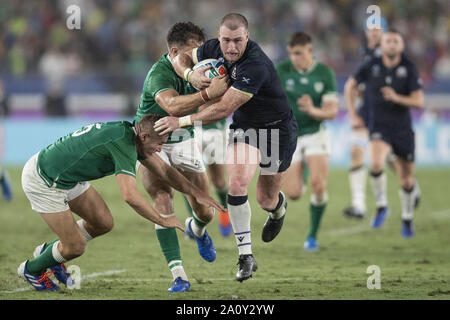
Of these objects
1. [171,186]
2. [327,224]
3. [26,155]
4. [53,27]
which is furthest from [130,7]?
[171,186]

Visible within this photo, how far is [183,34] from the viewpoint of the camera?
7301 mm

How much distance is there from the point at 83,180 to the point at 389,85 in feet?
17.8

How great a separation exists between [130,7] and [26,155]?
5419mm

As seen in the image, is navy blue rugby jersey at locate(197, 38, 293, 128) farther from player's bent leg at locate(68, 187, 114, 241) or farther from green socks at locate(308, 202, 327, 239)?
green socks at locate(308, 202, 327, 239)

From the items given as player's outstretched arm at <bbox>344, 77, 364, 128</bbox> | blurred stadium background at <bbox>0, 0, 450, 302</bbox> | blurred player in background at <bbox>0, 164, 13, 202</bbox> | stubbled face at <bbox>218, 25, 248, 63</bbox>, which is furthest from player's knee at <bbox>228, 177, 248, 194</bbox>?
blurred player in background at <bbox>0, 164, 13, 202</bbox>

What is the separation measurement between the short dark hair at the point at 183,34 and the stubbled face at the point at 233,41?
2.58 ft

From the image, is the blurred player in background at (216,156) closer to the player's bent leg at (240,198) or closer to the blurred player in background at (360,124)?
the blurred player in background at (360,124)

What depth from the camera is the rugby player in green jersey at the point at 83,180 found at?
6195 mm

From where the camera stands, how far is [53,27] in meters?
20.5

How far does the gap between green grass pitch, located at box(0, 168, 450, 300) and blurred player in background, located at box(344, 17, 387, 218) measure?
1.10 feet

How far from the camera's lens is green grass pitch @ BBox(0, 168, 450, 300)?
262 inches

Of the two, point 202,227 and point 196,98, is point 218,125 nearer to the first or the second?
point 202,227

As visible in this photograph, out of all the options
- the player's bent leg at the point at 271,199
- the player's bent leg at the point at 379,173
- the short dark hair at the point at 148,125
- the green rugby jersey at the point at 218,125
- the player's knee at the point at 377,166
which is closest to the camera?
the short dark hair at the point at 148,125

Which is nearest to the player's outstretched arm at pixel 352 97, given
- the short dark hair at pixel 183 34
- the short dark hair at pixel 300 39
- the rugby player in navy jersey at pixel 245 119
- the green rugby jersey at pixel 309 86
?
the green rugby jersey at pixel 309 86
